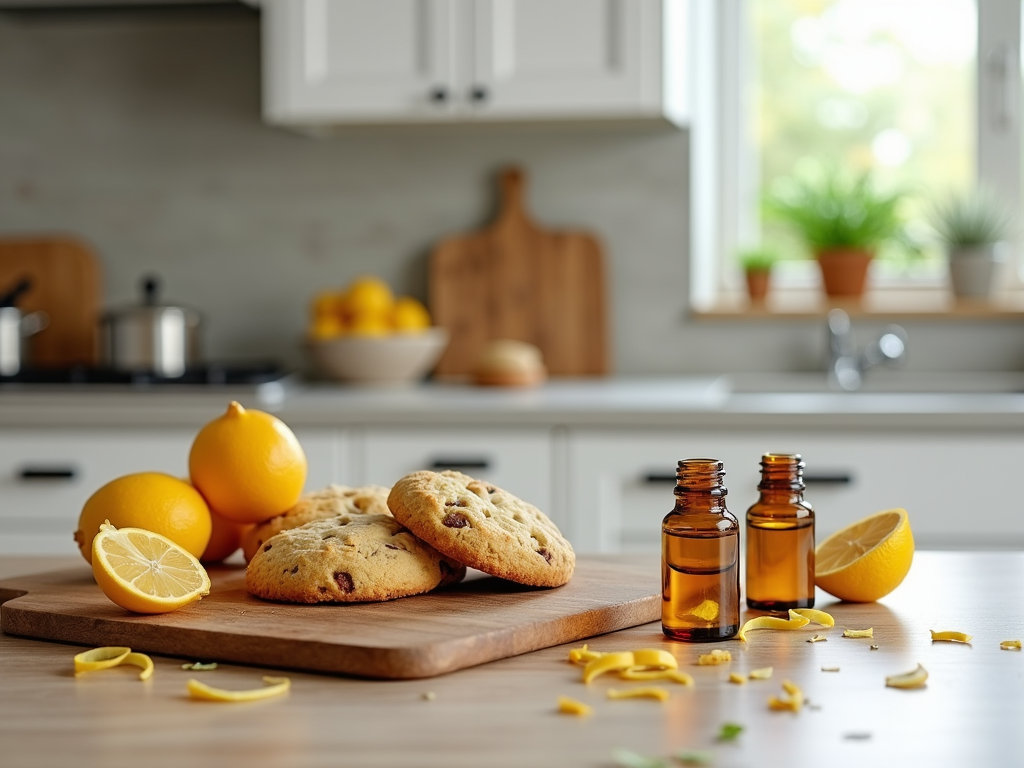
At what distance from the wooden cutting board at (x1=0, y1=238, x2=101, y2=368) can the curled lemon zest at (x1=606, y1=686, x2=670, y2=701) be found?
269 cm

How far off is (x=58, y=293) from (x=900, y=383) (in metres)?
2.06

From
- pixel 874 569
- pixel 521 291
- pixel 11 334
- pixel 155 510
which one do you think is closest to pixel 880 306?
pixel 521 291

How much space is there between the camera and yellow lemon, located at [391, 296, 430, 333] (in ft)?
9.93

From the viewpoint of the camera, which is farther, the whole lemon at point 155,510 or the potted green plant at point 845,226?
the potted green plant at point 845,226

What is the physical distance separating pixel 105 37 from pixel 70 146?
0.28m

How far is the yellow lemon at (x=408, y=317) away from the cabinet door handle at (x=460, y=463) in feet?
1.86

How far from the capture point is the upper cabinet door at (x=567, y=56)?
2.74m

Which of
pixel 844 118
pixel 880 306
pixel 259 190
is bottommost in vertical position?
pixel 880 306

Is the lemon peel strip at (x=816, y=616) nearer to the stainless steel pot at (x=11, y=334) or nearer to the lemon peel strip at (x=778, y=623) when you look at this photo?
the lemon peel strip at (x=778, y=623)

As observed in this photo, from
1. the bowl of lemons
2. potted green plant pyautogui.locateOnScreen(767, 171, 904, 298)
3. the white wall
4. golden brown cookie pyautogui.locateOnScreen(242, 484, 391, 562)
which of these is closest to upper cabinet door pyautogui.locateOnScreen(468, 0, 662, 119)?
the white wall

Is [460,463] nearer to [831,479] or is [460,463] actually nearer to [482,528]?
[831,479]

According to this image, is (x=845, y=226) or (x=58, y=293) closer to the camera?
(x=845, y=226)

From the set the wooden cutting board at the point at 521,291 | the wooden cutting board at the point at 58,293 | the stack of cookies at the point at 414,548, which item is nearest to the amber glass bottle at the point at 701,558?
the stack of cookies at the point at 414,548

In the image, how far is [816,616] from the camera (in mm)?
1053
